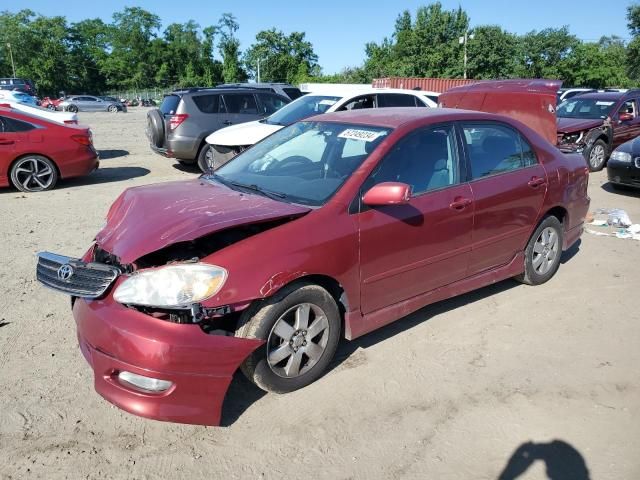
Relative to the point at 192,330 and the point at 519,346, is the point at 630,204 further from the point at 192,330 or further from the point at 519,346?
the point at 192,330

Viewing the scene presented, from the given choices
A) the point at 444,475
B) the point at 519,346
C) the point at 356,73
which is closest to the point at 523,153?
the point at 519,346

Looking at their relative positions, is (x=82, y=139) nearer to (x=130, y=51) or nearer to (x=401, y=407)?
(x=401, y=407)

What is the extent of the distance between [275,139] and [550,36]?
174 ft

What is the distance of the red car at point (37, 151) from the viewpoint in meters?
8.77

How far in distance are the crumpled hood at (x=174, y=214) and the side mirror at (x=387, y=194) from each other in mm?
447

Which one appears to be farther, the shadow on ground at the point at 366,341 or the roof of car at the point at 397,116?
the roof of car at the point at 397,116

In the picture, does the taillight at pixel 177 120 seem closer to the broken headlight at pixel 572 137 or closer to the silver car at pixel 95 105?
the broken headlight at pixel 572 137

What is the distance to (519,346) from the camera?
3941 millimetres

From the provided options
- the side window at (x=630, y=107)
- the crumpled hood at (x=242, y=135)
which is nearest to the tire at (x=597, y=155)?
the side window at (x=630, y=107)

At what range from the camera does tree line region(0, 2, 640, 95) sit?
49625 millimetres

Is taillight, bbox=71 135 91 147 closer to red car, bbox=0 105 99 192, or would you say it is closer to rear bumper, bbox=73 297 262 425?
red car, bbox=0 105 99 192

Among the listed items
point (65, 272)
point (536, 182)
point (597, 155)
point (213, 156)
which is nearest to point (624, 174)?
point (597, 155)

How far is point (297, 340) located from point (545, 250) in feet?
9.67

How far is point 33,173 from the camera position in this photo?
9.03 meters
